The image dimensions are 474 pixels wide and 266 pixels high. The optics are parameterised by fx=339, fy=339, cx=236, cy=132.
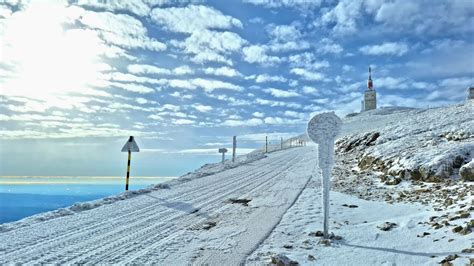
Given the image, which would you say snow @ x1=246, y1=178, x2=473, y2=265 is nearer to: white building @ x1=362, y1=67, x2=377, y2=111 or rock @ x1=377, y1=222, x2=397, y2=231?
rock @ x1=377, y1=222, x2=397, y2=231

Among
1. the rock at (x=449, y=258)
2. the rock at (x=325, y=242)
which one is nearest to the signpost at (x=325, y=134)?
the rock at (x=325, y=242)

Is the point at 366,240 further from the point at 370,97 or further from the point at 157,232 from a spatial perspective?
the point at 370,97

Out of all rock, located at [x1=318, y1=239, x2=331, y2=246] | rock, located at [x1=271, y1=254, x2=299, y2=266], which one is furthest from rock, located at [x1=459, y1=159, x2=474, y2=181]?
rock, located at [x1=271, y1=254, x2=299, y2=266]

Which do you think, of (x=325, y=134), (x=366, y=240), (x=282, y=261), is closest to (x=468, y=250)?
(x=366, y=240)

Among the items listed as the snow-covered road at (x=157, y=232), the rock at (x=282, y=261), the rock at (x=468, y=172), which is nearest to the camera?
the rock at (x=282, y=261)

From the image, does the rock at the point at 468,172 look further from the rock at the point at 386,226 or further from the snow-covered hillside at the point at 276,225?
the rock at the point at 386,226

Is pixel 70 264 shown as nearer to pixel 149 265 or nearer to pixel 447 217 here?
pixel 149 265

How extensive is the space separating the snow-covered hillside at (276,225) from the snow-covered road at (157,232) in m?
0.02

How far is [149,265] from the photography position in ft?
16.8

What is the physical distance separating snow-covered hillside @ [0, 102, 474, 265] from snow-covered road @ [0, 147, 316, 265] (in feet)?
0.07

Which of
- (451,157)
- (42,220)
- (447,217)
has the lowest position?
(42,220)

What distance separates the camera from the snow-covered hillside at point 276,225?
5414 mm

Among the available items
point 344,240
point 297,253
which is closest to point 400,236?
point 344,240

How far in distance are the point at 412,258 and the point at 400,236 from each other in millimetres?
1054
